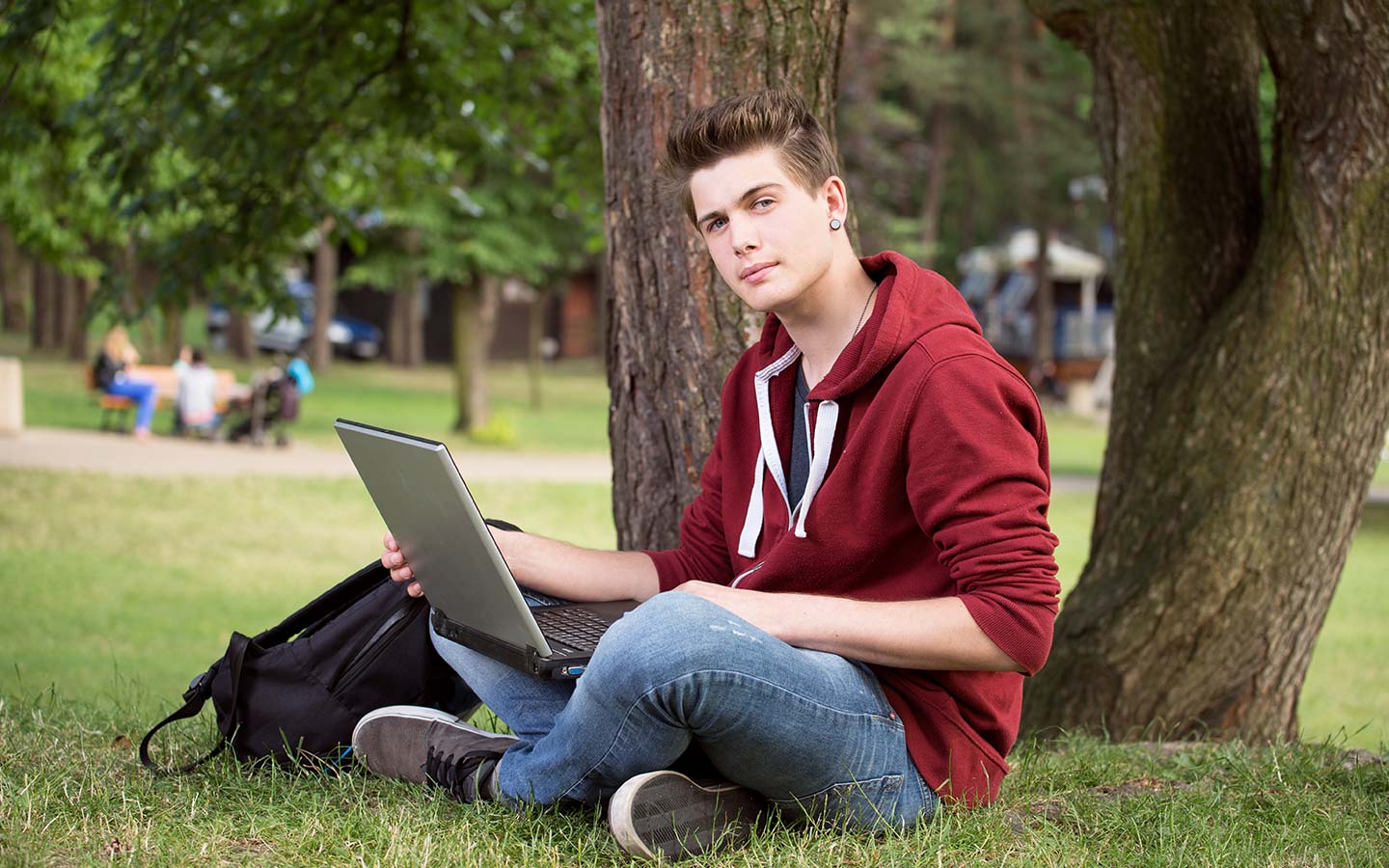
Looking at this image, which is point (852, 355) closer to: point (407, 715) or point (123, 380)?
point (407, 715)

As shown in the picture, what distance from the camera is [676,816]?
285cm

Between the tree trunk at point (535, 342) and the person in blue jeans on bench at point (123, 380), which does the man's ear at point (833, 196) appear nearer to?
the person in blue jeans on bench at point (123, 380)

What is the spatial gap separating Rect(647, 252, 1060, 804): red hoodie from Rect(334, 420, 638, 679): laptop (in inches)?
16.6

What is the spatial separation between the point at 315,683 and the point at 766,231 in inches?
60.3

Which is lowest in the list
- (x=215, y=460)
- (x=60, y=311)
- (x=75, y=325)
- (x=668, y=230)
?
(x=215, y=460)

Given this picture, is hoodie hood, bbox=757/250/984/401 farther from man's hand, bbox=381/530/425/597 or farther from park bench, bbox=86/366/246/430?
park bench, bbox=86/366/246/430

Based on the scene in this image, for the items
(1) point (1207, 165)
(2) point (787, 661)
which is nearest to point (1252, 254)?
(1) point (1207, 165)

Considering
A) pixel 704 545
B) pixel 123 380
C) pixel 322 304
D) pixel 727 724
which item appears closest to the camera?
pixel 727 724

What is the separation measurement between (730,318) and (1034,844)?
75.6 inches

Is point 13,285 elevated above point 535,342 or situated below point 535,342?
above

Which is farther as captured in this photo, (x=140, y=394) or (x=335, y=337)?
(x=335, y=337)

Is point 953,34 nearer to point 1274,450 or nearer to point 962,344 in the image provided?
point 1274,450

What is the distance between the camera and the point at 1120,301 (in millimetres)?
5895

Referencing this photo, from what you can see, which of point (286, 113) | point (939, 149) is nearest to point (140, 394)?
point (286, 113)
